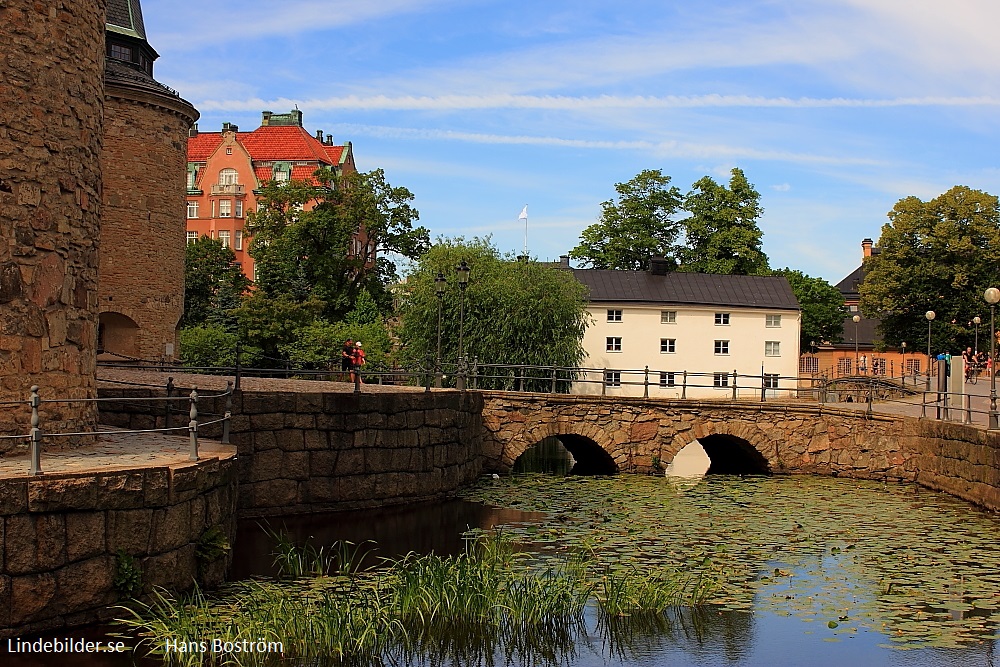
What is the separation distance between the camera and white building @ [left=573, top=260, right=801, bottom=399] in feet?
174

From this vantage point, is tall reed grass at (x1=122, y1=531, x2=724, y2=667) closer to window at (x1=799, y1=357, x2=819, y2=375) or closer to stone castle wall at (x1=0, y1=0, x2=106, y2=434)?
stone castle wall at (x1=0, y1=0, x2=106, y2=434)

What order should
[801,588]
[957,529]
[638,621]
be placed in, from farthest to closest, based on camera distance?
[957,529], [801,588], [638,621]

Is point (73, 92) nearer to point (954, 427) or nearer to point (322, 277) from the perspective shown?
point (954, 427)

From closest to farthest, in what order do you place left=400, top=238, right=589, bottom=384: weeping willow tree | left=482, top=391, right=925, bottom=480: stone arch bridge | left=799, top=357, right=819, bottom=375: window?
left=482, top=391, right=925, bottom=480: stone arch bridge → left=400, top=238, right=589, bottom=384: weeping willow tree → left=799, top=357, right=819, bottom=375: window

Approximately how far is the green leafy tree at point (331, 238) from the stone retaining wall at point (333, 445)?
101ft

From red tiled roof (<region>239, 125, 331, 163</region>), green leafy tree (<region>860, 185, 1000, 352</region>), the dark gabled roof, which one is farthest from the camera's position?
red tiled roof (<region>239, 125, 331, 163</region>)

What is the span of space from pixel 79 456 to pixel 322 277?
4142cm

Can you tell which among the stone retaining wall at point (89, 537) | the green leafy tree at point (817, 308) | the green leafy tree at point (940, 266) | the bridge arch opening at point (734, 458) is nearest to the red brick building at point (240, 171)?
the green leafy tree at point (817, 308)

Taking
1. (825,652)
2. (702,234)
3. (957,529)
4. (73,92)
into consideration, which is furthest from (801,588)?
(702,234)

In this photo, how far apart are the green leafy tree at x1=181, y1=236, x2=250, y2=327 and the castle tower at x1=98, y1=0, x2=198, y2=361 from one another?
21.1 meters

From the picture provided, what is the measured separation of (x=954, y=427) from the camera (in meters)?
21.5

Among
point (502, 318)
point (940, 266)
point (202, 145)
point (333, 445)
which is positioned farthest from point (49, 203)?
point (202, 145)

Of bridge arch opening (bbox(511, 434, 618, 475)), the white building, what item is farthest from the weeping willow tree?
the white building

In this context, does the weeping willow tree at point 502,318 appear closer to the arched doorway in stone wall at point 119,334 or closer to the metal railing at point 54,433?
the arched doorway in stone wall at point 119,334
